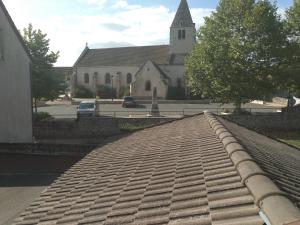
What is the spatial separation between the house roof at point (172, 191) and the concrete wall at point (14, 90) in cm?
1860

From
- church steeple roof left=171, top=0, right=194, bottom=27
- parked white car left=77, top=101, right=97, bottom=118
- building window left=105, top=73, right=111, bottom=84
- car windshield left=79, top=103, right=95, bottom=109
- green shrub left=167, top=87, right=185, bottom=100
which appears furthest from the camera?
building window left=105, top=73, right=111, bottom=84

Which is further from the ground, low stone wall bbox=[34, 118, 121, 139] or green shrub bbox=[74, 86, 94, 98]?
green shrub bbox=[74, 86, 94, 98]

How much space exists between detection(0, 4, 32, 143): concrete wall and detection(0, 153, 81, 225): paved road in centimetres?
422

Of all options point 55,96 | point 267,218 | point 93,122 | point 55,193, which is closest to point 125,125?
point 93,122

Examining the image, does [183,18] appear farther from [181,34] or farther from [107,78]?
[107,78]

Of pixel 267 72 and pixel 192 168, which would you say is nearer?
pixel 192 168

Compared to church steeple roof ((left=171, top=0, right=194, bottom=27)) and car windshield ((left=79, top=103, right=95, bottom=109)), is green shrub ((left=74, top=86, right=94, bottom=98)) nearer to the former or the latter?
church steeple roof ((left=171, top=0, right=194, bottom=27))

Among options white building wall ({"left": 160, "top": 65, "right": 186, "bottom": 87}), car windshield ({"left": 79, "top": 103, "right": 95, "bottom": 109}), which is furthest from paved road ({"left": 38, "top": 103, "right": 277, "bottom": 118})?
white building wall ({"left": 160, "top": 65, "right": 186, "bottom": 87})

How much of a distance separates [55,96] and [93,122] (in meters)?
8.25

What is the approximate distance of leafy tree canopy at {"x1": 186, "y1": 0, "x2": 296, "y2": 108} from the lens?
124 ft

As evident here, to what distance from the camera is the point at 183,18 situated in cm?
8156

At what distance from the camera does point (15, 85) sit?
27.2 m

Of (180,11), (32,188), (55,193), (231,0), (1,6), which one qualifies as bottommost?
(32,188)

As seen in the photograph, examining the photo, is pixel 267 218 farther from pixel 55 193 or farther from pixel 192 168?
pixel 55 193
